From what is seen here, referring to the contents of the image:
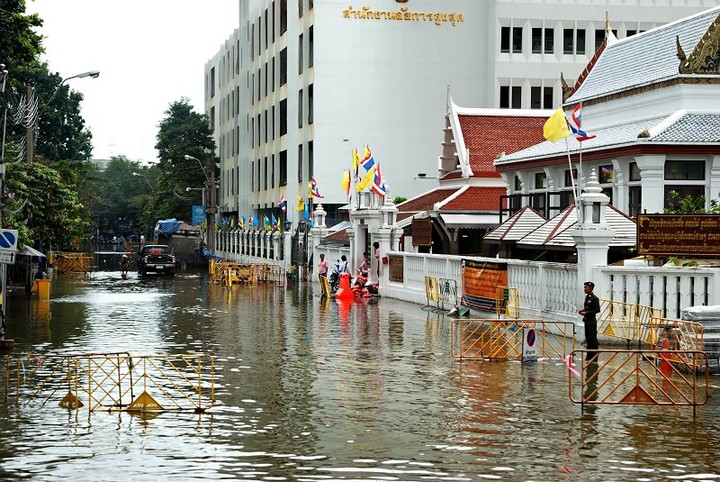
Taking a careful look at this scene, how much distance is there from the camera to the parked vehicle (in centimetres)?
6191

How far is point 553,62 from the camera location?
70.8 meters

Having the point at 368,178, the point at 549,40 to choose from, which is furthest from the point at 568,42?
the point at 368,178

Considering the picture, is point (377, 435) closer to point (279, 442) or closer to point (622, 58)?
point (279, 442)

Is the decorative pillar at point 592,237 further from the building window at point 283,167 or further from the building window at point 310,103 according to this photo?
the building window at point 283,167

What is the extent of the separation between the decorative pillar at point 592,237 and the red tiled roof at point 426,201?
25.3 metres

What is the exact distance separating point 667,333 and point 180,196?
92056 millimetres

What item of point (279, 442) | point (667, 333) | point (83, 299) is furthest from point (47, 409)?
point (83, 299)

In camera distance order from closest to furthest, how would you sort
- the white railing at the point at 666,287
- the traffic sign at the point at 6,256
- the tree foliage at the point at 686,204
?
the traffic sign at the point at 6,256 → the white railing at the point at 666,287 → the tree foliage at the point at 686,204

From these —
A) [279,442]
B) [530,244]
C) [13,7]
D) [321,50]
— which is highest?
[321,50]

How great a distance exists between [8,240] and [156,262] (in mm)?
39521

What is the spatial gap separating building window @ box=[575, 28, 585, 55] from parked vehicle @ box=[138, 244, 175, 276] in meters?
28.2

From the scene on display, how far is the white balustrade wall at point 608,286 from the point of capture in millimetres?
23781

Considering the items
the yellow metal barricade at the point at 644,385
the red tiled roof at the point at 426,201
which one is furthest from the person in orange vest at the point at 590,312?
the red tiled roof at the point at 426,201

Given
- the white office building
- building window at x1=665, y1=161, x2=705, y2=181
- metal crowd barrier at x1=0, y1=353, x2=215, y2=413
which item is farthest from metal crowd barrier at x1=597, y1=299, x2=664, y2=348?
the white office building
